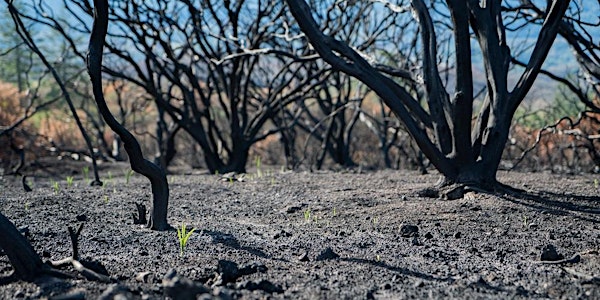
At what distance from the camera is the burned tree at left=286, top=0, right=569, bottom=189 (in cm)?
457

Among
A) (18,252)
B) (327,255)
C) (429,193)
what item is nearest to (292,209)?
(429,193)

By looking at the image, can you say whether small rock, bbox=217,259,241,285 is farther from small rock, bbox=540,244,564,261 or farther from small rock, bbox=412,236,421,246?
small rock, bbox=540,244,564,261

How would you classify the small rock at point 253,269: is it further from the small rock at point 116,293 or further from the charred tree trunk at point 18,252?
the charred tree trunk at point 18,252

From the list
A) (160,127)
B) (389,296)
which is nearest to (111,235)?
(389,296)

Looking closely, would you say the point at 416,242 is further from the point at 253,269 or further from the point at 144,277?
the point at 144,277

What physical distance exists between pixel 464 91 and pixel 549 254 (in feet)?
6.38

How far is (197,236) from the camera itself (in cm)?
337

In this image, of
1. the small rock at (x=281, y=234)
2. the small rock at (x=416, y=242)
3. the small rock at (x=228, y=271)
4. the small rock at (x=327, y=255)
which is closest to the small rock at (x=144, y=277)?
the small rock at (x=228, y=271)

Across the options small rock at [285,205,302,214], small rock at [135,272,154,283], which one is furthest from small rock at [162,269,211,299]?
small rock at [285,205,302,214]

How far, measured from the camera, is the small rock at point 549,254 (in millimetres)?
2916

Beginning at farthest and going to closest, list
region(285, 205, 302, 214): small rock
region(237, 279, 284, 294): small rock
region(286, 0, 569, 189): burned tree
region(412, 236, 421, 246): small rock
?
1. region(286, 0, 569, 189): burned tree
2. region(285, 205, 302, 214): small rock
3. region(412, 236, 421, 246): small rock
4. region(237, 279, 284, 294): small rock

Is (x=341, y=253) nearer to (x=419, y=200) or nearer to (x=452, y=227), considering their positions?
(x=452, y=227)

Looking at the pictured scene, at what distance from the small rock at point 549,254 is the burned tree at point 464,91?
1.70m

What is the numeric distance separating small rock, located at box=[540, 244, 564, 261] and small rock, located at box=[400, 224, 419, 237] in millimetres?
695
